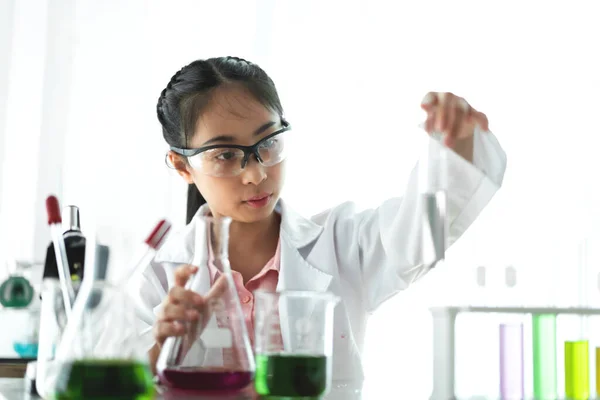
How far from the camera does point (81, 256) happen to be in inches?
53.0

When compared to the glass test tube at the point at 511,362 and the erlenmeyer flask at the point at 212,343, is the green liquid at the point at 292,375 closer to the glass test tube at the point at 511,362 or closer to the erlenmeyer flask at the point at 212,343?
the erlenmeyer flask at the point at 212,343

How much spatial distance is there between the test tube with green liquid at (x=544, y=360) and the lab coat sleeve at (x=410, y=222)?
270 mm

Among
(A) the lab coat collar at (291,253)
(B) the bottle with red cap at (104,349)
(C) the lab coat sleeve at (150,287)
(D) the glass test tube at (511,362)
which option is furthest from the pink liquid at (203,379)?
(C) the lab coat sleeve at (150,287)

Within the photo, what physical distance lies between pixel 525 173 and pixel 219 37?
136 centimetres

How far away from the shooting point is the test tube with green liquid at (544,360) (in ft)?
3.63

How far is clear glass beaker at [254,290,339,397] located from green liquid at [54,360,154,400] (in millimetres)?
173

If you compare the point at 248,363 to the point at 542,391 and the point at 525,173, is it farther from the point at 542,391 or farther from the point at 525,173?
the point at 525,173

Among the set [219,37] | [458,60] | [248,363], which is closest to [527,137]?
[458,60]

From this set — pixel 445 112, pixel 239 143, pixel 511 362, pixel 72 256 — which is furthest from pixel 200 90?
pixel 511 362

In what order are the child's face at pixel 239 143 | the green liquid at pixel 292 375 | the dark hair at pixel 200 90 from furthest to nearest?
the dark hair at pixel 200 90
the child's face at pixel 239 143
the green liquid at pixel 292 375

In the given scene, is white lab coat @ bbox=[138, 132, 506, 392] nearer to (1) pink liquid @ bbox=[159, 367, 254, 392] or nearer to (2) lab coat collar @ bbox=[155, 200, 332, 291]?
(2) lab coat collar @ bbox=[155, 200, 332, 291]

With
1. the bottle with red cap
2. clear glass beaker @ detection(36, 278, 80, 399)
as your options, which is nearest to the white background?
clear glass beaker @ detection(36, 278, 80, 399)

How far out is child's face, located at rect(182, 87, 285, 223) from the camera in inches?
68.2

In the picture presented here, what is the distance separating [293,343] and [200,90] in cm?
106
